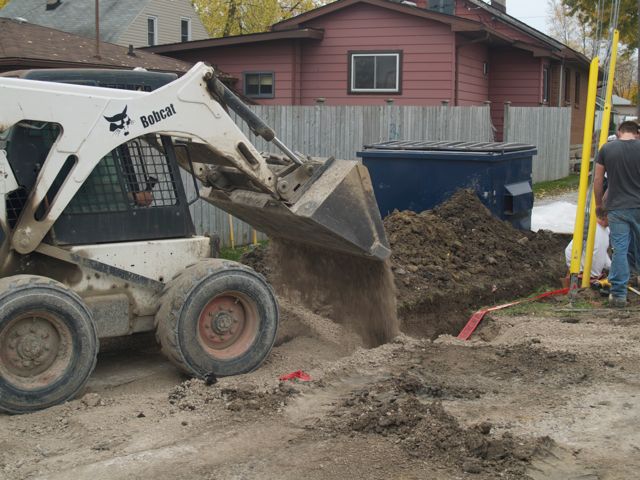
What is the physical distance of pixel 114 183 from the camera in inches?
267

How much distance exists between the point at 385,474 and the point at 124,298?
2.77 metres

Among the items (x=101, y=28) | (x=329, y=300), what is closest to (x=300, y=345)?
(x=329, y=300)

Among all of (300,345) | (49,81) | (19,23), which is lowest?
(300,345)

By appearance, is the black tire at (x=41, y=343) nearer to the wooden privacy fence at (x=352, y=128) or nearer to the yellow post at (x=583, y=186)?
the yellow post at (x=583, y=186)

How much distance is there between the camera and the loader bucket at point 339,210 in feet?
24.0

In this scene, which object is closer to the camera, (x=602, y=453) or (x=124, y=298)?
(x=602, y=453)

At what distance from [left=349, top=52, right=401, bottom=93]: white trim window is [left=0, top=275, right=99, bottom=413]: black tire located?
60.3ft

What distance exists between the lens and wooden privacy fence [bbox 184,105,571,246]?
13.5 m

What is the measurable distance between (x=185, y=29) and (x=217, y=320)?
34207mm

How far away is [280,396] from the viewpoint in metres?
6.20

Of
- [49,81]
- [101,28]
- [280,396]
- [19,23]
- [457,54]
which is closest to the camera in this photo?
[280,396]

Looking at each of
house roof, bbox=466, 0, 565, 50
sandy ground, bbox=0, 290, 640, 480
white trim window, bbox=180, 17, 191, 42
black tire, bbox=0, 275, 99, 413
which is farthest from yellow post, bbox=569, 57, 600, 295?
white trim window, bbox=180, 17, 191, 42

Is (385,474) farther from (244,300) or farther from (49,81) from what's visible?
(49,81)

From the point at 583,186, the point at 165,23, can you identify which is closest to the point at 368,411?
the point at 583,186
